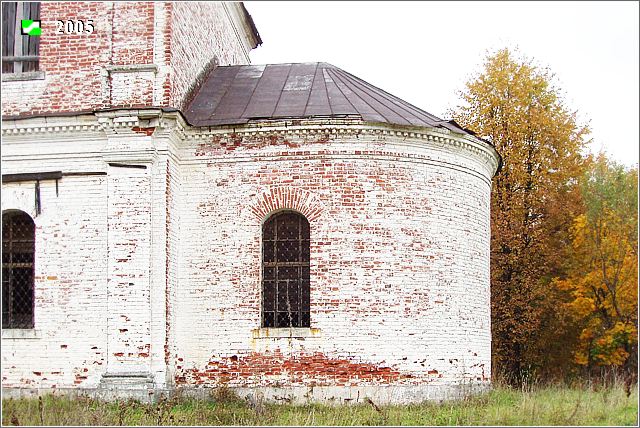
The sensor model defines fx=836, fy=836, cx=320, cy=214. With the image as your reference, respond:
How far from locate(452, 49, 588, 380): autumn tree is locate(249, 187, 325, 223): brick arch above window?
917 cm

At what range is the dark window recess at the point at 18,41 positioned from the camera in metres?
13.2

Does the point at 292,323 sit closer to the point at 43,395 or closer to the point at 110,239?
the point at 110,239

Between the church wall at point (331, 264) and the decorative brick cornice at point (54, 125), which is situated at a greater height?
the decorative brick cornice at point (54, 125)

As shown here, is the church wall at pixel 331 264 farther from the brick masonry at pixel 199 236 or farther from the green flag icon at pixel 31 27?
the green flag icon at pixel 31 27

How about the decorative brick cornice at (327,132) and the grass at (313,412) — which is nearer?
the grass at (313,412)

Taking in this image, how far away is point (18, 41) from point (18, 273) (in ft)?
12.1

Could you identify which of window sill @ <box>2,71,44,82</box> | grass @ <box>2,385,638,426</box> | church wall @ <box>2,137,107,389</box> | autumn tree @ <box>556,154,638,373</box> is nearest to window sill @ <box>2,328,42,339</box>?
church wall @ <box>2,137,107,389</box>

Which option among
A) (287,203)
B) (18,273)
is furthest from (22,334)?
(287,203)

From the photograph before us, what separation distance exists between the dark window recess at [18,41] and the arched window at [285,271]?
4.56 m

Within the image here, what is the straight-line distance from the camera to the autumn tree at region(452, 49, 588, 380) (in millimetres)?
21047

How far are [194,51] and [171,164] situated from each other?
2.63 meters

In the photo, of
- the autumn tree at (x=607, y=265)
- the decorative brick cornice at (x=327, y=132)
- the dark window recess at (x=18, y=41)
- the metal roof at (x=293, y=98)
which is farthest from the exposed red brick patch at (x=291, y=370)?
the autumn tree at (x=607, y=265)

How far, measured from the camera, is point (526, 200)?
71.8ft

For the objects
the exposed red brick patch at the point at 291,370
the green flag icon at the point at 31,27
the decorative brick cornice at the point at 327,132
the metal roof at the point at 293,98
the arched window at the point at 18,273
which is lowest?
the exposed red brick patch at the point at 291,370
